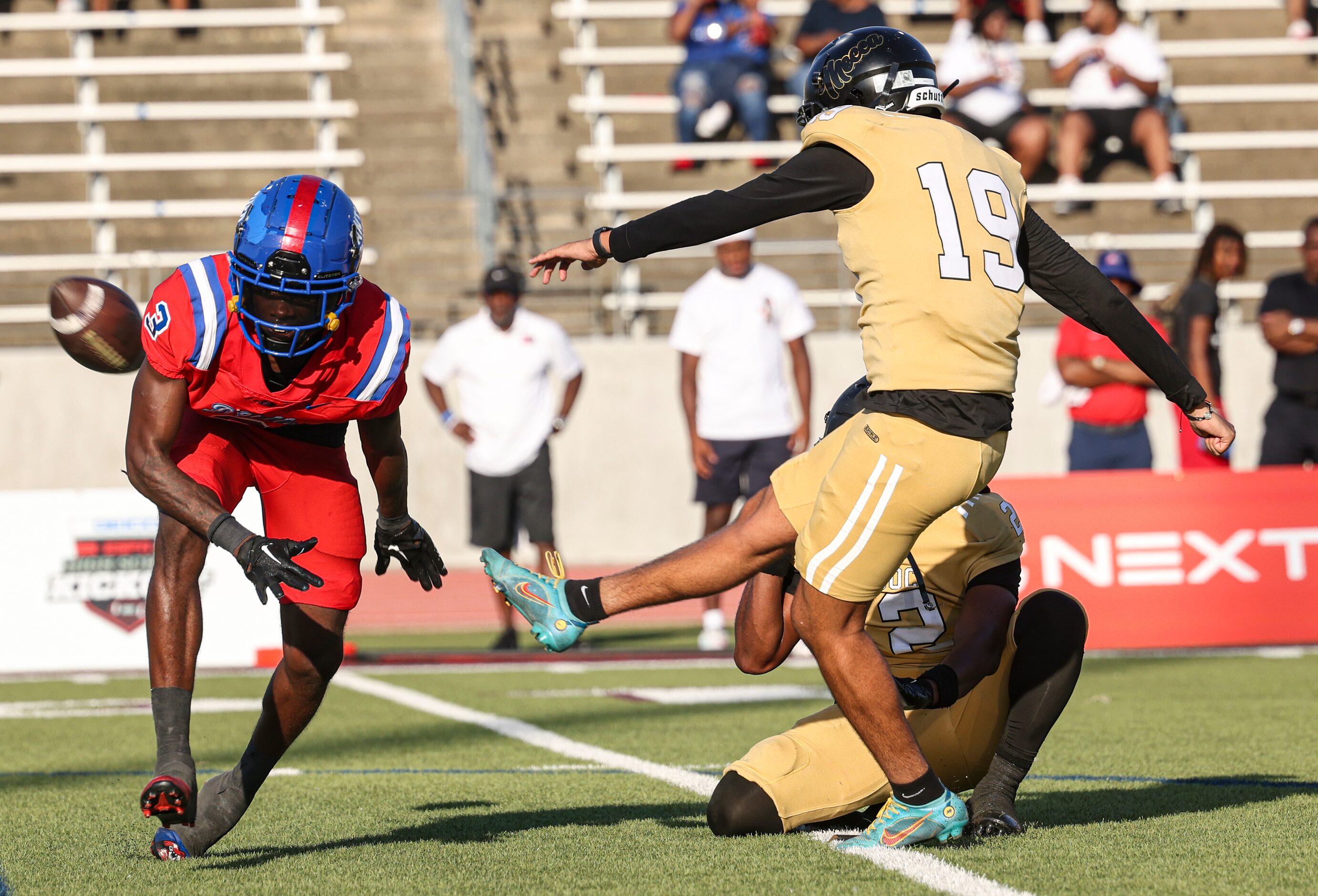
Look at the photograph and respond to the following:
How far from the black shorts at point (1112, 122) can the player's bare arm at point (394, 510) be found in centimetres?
1190

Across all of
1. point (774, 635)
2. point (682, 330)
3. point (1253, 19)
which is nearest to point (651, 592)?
point (774, 635)

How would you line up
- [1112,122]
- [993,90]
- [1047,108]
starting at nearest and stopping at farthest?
[993,90]
[1112,122]
[1047,108]

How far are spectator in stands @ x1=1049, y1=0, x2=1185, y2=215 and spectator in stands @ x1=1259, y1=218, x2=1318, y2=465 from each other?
577 centimetres

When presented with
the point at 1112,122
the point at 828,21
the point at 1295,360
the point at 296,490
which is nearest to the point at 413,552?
A: the point at 296,490

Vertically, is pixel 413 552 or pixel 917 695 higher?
pixel 413 552

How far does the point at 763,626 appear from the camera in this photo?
449 cm

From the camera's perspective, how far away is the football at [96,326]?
487 cm

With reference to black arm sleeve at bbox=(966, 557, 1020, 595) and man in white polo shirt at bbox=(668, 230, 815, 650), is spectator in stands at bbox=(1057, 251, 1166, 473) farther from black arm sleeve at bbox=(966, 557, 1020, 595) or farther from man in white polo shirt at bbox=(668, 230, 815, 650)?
black arm sleeve at bbox=(966, 557, 1020, 595)

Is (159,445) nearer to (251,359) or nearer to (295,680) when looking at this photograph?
(251,359)

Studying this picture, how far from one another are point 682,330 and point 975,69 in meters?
6.44

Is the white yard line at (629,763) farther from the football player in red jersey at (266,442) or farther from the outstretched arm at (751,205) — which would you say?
the outstretched arm at (751,205)

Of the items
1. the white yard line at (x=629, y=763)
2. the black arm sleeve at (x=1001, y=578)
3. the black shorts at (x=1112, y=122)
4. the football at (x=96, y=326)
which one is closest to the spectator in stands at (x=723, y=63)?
the black shorts at (x=1112, y=122)

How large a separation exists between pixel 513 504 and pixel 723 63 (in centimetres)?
659

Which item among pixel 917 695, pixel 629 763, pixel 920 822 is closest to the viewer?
pixel 920 822
